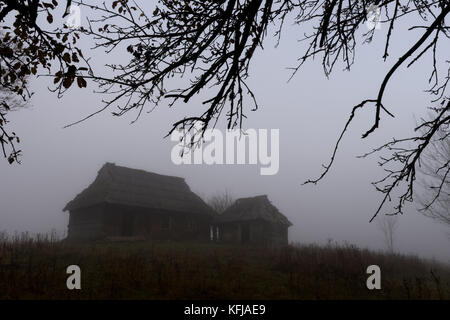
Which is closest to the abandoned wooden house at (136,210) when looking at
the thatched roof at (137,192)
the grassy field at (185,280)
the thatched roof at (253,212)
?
the thatched roof at (137,192)

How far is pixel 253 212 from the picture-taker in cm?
3209

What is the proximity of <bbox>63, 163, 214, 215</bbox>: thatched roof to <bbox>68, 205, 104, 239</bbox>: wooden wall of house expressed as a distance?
2.14 feet

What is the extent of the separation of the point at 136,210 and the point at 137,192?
1738mm

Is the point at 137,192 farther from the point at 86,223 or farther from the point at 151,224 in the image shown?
the point at 86,223

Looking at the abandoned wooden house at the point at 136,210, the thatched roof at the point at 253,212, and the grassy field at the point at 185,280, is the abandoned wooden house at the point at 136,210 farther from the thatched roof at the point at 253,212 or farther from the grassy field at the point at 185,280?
the grassy field at the point at 185,280

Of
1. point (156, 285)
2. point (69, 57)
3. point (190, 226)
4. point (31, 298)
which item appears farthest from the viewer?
point (190, 226)

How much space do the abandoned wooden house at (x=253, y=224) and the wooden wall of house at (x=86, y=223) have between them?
1100 centimetres

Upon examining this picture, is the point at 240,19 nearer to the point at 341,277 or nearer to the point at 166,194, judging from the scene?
the point at 341,277

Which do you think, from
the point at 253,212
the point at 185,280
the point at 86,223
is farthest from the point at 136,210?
the point at 185,280

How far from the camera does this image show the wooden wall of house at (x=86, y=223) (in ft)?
88.6

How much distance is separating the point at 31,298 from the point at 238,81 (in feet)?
22.5
